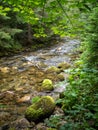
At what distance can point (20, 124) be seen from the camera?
5.73 m

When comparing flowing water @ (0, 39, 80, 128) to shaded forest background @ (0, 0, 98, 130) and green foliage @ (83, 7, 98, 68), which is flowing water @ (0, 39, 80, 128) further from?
green foliage @ (83, 7, 98, 68)

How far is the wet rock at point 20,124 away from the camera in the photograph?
557 cm

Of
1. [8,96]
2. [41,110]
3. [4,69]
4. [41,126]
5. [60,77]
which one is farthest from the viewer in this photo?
[4,69]

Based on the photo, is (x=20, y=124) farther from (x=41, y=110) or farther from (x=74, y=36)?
(x=74, y=36)

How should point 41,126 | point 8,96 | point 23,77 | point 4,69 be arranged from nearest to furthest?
1. point 41,126
2. point 8,96
3. point 23,77
4. point 4,69

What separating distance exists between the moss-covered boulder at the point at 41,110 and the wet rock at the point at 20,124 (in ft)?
0.47

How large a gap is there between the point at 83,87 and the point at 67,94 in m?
0.48

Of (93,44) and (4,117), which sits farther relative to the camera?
(93,44)

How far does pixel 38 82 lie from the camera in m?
9.35

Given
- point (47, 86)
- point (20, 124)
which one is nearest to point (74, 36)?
point (20, 124)

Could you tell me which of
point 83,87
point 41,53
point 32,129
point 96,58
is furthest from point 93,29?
point 41,53

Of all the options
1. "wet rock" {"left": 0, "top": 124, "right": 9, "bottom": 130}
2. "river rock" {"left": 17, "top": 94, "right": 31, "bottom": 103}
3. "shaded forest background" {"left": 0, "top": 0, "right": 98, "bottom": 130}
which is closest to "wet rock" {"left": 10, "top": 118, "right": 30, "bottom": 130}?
"wet rock" {"left": 0, "top": 124, "right": 9, "bottom": 130}

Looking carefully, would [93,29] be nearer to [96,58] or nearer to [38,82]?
[96,58]

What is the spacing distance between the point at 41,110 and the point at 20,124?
2.24ft
